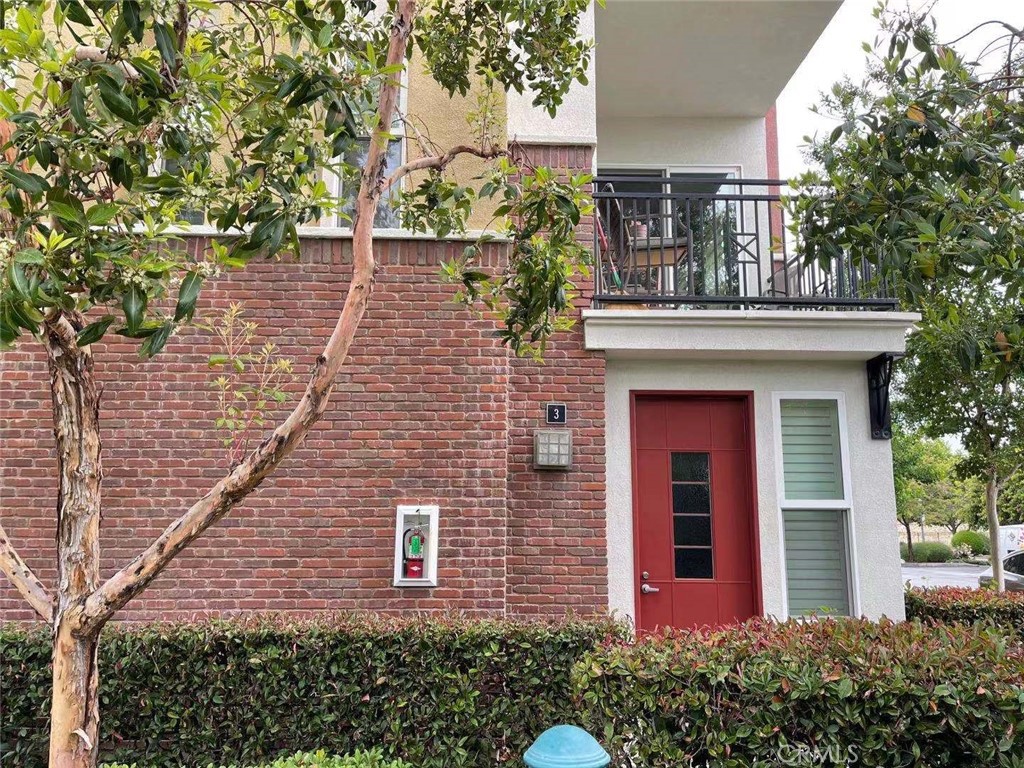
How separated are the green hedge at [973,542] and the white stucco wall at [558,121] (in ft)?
126

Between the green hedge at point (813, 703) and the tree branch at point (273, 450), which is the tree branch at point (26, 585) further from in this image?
the green hedge at point (813, 703)

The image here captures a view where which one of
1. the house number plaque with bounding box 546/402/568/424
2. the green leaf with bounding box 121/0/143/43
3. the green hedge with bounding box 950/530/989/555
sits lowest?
the green hedge with bounding box 950/530/989/555

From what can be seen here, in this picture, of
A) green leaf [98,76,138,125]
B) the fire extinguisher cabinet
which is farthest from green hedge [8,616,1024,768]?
green leaf [98,76,138,125]

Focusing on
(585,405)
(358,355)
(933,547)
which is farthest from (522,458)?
(933,547)

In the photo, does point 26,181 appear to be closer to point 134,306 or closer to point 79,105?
point 79,105

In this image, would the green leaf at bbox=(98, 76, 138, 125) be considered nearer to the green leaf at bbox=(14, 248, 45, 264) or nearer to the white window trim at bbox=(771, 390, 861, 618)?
the green leaf at bbox=(14, 248, 45, 264)

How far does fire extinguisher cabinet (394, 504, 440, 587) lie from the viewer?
214 inches

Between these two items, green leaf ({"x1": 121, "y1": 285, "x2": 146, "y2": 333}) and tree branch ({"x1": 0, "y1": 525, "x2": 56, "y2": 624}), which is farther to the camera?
tree branch ({"x1": 0, "y1": 525, "x2": 56, "y2": 624})

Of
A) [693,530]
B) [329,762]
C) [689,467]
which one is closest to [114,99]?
[329,762]

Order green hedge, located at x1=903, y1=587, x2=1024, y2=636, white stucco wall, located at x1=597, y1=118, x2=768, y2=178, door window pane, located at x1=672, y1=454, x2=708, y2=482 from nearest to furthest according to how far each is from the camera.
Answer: door window pane, located at x1=672, y1=454, x2=708, y2=482, green hedge, located at x1=903, y1=587, x2=1024, y2=636, white stucco wall, located at x1=597, y1=118, x2=768, y2=178

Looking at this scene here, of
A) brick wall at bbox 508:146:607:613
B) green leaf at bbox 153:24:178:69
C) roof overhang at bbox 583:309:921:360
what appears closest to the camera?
green leaf at bbox 153:24:178:69

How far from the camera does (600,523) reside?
5902 mm

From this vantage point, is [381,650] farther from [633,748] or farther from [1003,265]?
[1003,265]

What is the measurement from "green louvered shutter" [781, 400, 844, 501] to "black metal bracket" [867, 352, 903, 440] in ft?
0.96
